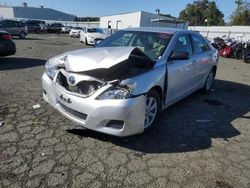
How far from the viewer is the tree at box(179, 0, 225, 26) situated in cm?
7592

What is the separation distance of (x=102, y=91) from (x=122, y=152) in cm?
89

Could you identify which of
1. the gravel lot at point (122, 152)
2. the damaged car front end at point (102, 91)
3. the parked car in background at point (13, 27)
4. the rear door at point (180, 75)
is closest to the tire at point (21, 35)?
the parked car in background at point (13, 27)

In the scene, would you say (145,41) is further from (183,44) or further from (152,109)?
(152,109)

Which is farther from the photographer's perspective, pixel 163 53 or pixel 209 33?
pixel 209 33

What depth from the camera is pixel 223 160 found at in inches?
127

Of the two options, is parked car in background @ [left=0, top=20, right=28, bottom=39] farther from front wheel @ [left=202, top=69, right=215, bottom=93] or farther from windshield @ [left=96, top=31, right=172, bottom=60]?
front wheel @ [left=202, top=69, right=215, bottom=93]

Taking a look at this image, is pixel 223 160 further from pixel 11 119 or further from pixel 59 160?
pixel 11 119

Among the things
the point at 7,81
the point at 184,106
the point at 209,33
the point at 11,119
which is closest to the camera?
the point at 11,119

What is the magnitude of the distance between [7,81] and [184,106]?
179 inches

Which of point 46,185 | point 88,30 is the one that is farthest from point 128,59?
point 88,30

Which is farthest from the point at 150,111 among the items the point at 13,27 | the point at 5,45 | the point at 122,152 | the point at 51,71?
the point at 13,27

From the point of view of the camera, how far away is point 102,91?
117 inches

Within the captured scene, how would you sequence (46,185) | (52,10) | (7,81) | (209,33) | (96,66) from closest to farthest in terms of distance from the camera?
(46,185)
(96,66)
(7,81)
(209,33)
(52,10)

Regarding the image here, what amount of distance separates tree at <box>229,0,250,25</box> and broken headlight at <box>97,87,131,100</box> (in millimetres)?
58746
